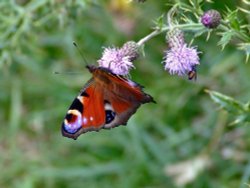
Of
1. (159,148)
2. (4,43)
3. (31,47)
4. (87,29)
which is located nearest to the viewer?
(4,43)

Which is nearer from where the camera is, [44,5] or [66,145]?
[44,5]

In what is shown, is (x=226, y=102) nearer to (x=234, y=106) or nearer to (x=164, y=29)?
(x=234, y=106)

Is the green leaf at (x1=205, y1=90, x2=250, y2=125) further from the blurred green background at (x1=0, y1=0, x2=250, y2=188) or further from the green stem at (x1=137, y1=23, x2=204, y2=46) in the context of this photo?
the blurred green background at (x1=0, y1=0, x2=250, y2=188)

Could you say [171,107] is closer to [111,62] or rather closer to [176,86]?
[176,86]

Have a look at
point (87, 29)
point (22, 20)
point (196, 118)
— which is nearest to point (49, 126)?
point (87, 29)

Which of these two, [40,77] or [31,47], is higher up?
[40,77]

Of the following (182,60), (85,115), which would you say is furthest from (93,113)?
(182,60)

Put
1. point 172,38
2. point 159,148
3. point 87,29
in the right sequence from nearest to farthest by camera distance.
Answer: point 172,38 < point 159,148 < point 87,29
